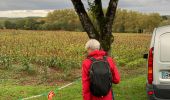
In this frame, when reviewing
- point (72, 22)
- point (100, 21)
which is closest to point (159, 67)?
point (100, 21)

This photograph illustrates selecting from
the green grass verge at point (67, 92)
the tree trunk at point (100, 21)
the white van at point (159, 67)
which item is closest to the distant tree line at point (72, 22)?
the green grass verge at point (67, 92)

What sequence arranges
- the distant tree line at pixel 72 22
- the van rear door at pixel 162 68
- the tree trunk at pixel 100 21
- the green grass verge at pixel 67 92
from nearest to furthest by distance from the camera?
1. the van rear door at pixel 162 68
2. the green grass verge at pixel 67 92
3. the tree trunk at pixel 100 21
4. the distant tree line at pixel 72 22

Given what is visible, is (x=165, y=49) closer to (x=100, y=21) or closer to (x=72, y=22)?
(x=100, y=21)

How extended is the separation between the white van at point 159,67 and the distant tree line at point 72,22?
180 feet

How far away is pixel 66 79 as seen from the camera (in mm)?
15203

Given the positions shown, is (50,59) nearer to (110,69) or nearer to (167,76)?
(167,76)

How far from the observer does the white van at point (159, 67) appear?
8.72 metres

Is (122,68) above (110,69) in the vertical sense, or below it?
below

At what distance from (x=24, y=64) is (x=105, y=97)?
9.47 meters

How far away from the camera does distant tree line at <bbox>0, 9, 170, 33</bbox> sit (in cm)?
6931

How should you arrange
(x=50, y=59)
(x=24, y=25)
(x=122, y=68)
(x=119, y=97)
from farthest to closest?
(x=24, y=25) < (x=122, y=68) < (x=50, y=59) < (x=119, y=97)

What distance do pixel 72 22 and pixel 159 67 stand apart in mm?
69427

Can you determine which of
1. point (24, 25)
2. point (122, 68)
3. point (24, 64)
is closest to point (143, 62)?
point (122, 68)

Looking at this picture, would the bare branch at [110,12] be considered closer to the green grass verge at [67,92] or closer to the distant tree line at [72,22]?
the green grass verge at [67,92]
